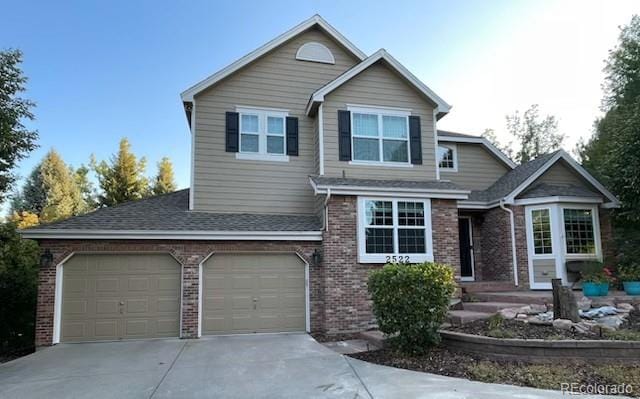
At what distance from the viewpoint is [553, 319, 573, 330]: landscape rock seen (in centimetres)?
693

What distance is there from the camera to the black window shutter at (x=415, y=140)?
37.7 ft

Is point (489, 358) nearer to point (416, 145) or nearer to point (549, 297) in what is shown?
point (549, 297)

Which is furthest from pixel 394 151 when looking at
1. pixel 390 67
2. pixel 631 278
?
pixel 631 278

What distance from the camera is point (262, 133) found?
11516 mm

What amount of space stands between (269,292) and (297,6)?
9225mm

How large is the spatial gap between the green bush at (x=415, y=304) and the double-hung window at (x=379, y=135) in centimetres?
464

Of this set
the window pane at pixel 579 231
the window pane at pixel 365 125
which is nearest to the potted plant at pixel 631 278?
the window pane at pixel 579 231

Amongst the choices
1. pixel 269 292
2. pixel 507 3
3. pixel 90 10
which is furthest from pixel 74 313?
pixel 507 3

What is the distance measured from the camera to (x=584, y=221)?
38.3 ft

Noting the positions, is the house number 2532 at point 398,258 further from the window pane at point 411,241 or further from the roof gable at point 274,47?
the roof gable at point 274,47

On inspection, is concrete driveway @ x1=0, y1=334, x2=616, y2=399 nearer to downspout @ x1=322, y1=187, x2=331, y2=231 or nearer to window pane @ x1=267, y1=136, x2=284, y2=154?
downspout @ x1=322, y1=187, x2=331, y2=231

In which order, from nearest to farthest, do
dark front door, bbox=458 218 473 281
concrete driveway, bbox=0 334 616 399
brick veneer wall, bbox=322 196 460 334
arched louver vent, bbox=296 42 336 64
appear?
concrete driveway, bbox=0 334 616 399 < brick veneer wall, bbox=322 196 460 334 < arched louver vent, bbox=296 42 336 64 < dark front door, bbox=458 218 473 281

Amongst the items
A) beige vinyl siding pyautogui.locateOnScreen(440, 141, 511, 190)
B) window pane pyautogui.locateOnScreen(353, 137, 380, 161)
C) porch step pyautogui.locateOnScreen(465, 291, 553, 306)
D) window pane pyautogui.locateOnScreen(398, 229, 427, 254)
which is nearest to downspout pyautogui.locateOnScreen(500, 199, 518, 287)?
porch step pyautogui.locateOnScreen(465, 291, 553, 306)

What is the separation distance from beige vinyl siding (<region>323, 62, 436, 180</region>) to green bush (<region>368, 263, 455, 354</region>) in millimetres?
4299
